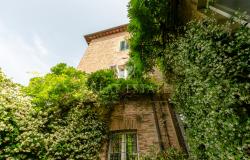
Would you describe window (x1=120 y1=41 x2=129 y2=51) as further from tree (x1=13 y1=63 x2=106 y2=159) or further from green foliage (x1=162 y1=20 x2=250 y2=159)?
green foliage (x1=162 y1=20 x2=250 y2=159)

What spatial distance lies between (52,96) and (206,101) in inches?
261

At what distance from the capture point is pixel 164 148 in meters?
8.09

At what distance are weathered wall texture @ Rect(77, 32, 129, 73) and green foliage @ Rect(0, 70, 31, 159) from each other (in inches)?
250

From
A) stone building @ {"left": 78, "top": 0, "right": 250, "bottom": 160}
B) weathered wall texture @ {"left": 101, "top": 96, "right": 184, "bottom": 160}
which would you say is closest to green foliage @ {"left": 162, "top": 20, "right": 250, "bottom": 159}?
stone building @ {"left": 78, "top": 0, "right": 250, "bottom": 160}

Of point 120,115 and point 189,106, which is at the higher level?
point 120,115

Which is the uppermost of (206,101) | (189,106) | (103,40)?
(103,40)

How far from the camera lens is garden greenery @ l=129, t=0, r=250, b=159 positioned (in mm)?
4614

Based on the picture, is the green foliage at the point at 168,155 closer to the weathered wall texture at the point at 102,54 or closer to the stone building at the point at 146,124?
the stone building at the point at 146,124

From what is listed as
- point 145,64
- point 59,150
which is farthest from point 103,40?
point 59,150

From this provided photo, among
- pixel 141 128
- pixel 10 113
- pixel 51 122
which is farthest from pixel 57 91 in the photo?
pixel 141 128

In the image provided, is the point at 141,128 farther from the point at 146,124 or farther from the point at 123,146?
the point at 123,146

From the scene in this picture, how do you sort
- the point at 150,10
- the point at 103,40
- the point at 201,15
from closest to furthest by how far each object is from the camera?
the point at 201,15
the point at 150,10
the point at 103,40

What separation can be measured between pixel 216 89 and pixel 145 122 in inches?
173

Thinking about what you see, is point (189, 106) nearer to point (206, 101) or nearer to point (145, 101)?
point (206, 101)
